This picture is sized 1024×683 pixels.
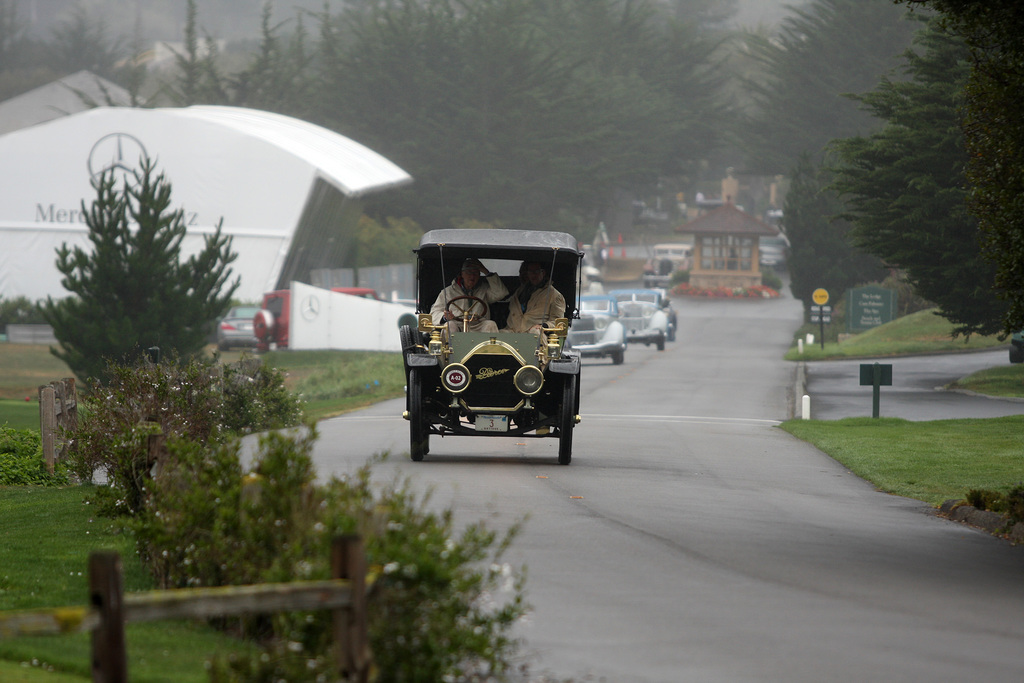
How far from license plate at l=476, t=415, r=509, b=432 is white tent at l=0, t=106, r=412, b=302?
141 feet

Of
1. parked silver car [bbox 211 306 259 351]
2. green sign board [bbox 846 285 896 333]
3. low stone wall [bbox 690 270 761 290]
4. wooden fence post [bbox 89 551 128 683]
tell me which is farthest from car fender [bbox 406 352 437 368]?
low stone wall [bbox 690 270 761 290]

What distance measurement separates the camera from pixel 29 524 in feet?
38.5

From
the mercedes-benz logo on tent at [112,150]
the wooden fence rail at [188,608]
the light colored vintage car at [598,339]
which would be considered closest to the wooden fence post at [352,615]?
the wooden fence rail at [188,608]

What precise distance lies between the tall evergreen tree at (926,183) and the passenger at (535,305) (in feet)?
51.1

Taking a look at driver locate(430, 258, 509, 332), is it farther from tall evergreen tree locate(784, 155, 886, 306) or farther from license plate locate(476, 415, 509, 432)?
tall evergreen tree locate(784, 155, 886, 306)

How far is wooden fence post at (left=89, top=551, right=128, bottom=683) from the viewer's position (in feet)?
14.6

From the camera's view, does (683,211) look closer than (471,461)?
No

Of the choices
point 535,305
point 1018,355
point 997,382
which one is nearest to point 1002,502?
point 535,305

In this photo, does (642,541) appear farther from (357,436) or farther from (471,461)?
(357,436)

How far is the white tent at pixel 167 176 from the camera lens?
57438 millimetres

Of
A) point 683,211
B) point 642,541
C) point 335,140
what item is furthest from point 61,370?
point 683,211

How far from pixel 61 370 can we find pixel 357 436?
69.5 feet

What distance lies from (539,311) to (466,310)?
949mm

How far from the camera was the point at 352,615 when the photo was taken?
194 inches
